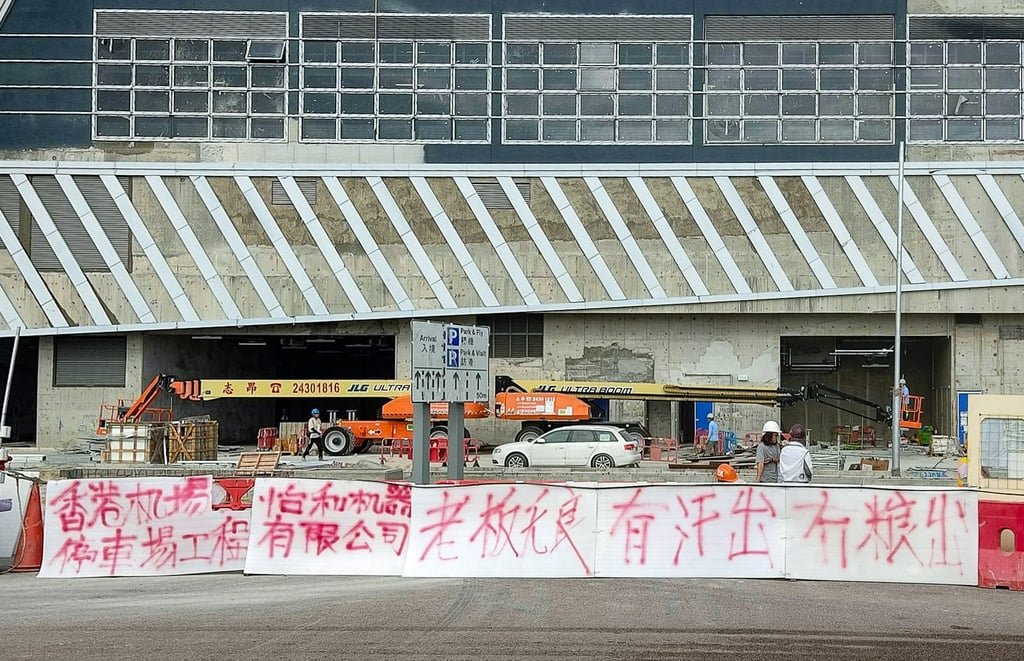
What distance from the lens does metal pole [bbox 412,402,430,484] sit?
707 inches

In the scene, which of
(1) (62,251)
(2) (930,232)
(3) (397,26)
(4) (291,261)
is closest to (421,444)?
(4) (291,261)

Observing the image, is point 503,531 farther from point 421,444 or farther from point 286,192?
point 286,192

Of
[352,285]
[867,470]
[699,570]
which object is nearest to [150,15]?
[352,285]

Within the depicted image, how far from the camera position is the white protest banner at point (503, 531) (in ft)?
43.8

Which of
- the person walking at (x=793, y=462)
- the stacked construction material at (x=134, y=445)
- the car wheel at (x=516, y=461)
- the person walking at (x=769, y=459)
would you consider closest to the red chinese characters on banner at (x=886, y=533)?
the person walking at (x=793, y=462)

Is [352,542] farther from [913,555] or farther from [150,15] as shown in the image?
[150,15]

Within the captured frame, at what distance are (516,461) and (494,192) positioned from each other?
13.2 meters

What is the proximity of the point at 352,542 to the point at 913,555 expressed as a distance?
6.25 metres

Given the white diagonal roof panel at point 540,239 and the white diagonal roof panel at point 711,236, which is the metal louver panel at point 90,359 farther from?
the white diagonal roof panel at point 711,236

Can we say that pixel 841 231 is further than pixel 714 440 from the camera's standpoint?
Yes

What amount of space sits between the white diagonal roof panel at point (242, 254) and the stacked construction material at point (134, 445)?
8041 mm

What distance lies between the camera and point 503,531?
13453 millimetres

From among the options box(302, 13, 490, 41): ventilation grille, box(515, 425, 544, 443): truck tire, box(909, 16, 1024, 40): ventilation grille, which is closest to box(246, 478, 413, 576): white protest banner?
box(515, 425, 544, 443): truck tire

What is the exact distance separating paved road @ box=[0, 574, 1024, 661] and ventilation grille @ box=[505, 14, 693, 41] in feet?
106
